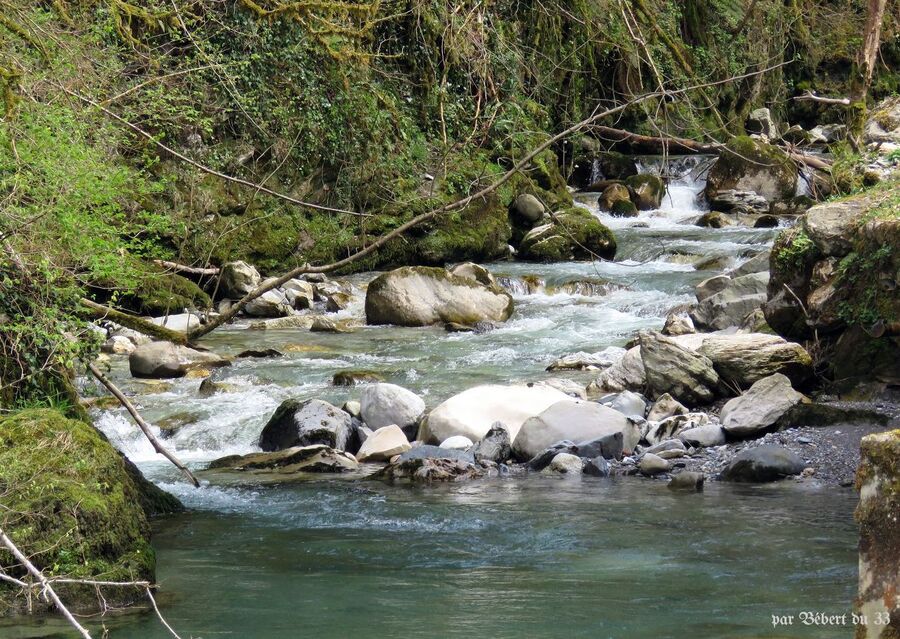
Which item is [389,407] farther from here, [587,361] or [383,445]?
[587,361]

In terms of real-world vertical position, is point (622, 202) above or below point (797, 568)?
above

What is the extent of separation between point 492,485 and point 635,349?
3256 mm

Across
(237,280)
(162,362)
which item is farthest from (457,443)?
(237,280)

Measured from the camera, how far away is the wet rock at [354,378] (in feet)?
33.2

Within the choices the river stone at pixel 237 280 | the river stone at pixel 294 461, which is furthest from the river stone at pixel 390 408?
the river stone at pixel 237 280

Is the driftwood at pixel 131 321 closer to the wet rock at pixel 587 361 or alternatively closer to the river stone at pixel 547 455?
the river stone at pixel 547 455

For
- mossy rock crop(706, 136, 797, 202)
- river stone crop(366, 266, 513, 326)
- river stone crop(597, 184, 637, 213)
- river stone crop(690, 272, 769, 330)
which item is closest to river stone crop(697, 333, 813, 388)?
river stone crop(690, 272, 769, 330)

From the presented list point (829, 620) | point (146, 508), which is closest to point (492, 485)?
point (146, 508)

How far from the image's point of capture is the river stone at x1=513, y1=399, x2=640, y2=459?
25.5 feet

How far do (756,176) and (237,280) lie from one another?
1039 centimetres

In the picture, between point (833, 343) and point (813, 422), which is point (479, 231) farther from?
point (813, 422)

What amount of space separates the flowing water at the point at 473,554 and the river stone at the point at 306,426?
0.71ft

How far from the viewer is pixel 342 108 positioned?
15516mm

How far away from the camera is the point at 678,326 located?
449 inches
